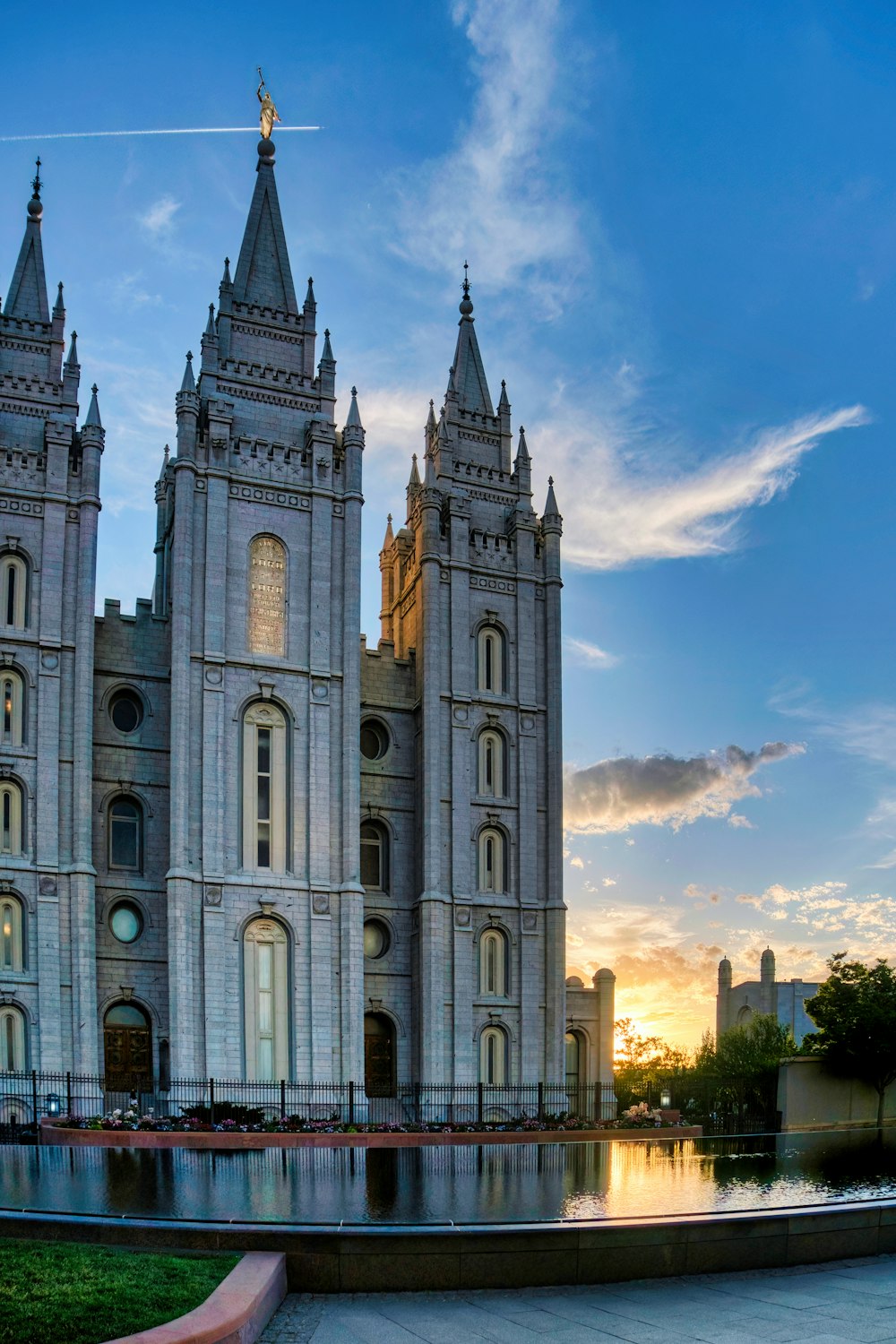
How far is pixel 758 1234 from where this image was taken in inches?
451

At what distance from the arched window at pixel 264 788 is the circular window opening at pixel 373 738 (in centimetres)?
515

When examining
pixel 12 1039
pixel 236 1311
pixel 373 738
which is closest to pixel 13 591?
pixel 12 1039

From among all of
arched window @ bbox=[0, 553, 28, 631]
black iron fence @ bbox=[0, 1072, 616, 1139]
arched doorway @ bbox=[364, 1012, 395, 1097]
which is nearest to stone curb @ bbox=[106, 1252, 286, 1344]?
black iron fence @ bbox=[0, 1072, 616, 1139]

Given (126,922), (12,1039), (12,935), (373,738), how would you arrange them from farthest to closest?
(373,738) → (126,922) → (12,935) → (12,1039)

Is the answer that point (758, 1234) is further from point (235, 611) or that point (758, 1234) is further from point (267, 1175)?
point (235, 611)

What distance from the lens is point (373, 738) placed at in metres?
45.4

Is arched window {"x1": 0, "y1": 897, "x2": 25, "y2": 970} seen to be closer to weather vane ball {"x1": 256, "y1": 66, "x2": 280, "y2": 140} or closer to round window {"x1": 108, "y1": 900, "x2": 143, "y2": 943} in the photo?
round window {"x1": 108, "y1": 900, "x2": 143, "y2": 943}

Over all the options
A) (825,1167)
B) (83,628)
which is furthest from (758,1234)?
(83,628)

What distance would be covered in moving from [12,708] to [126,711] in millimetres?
4340

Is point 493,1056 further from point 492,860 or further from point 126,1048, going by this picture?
point 126,1048

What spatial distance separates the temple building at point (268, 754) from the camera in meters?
37.3

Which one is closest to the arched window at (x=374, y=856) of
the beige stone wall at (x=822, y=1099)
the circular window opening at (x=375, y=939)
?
the circular window opening at (x=375, y=939)

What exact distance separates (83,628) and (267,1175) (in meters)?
24.1

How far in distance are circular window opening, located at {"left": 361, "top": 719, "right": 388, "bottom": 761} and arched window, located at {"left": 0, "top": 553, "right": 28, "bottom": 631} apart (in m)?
12.3
